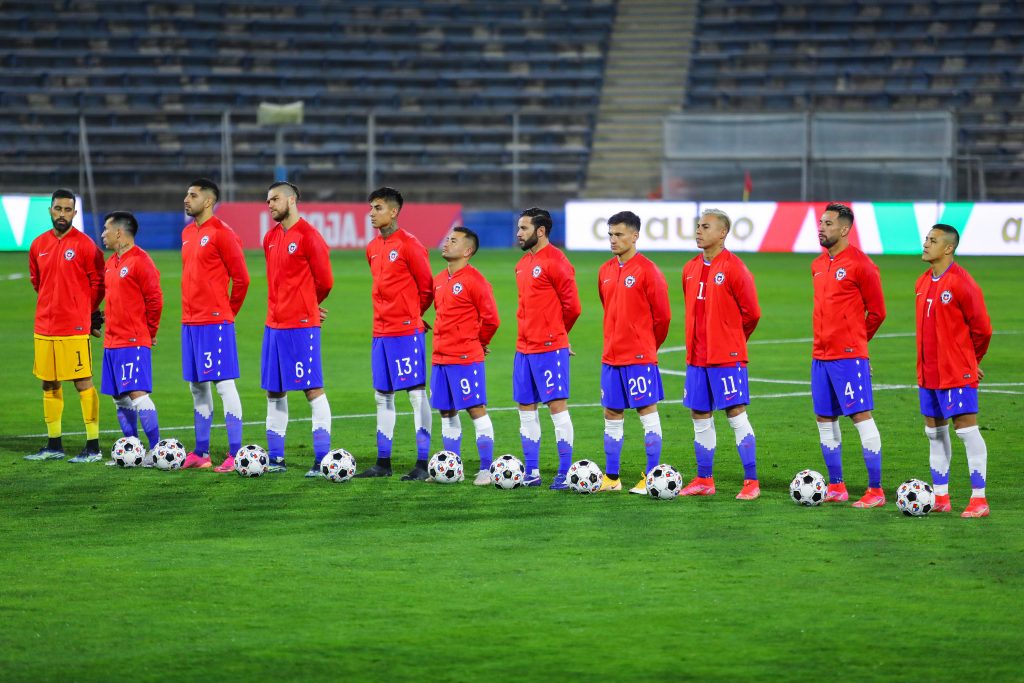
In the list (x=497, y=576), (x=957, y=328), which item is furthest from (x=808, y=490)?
(x=497, y=576)

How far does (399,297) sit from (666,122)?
2660cm

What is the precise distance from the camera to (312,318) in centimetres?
1064

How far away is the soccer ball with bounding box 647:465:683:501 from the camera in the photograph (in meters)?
9.45

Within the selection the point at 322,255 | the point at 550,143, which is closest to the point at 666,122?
the point at 550,143

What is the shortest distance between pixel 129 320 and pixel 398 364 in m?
2.24

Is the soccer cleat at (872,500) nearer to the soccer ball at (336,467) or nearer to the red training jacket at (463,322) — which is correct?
the red training jacket at (463,322)

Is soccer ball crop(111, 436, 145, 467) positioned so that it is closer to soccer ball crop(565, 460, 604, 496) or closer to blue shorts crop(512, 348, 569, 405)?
blue shorts crop(512, 348, 569, 405)

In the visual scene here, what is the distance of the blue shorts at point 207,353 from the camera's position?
10805mm

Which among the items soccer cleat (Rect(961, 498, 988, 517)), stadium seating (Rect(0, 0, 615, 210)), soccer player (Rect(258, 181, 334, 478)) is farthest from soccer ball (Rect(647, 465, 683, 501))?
stadium seating (Rect(0, 0, 615, 210))

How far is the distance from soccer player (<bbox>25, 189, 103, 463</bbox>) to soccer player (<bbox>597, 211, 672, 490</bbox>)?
13.7ft

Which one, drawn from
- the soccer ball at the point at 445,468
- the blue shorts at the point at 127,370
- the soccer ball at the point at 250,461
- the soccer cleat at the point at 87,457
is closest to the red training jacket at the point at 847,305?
the soccer ball at the point at 445,468

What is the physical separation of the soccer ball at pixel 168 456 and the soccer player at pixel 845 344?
4.65 metres

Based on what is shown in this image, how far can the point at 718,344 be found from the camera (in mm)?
9539

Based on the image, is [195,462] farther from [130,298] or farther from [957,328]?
[957,328]
